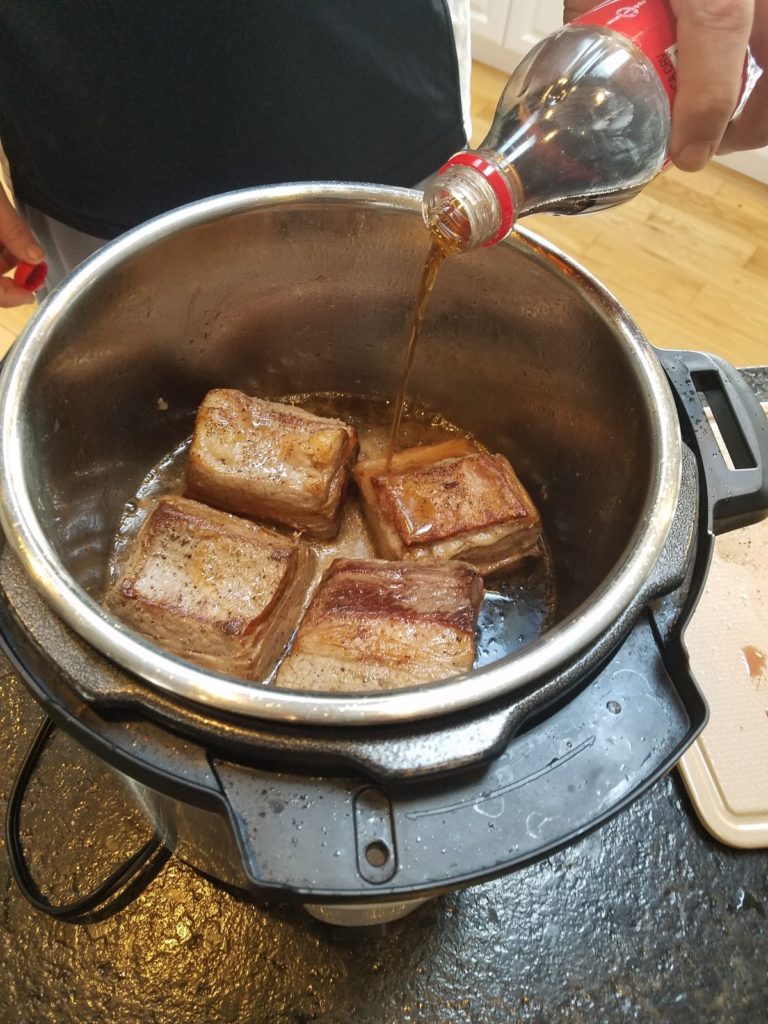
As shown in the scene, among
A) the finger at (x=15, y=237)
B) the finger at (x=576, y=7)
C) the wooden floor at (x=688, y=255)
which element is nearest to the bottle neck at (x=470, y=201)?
the finger at (x=576, y=7)

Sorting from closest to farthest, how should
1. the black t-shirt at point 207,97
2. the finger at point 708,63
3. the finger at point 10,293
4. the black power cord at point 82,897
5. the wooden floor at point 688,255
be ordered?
the finger at point 708,63 < the black power cord at point 82,897 < the black t-shirt at point 207,97 < the finger at point 10,293 < the wooden floor at point 688,255

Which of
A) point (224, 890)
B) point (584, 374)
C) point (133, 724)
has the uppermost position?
point (584, 374)

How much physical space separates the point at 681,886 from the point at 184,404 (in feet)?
3.24

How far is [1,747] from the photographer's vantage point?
1019 millimetres

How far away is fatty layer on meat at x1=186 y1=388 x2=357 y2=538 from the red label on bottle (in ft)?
1.98

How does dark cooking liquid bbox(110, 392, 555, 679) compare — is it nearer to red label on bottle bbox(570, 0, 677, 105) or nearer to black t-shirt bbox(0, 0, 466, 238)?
black t-shirt bbox(0, 0, 466, 238)

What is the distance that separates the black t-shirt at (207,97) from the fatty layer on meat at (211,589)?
0.53 m

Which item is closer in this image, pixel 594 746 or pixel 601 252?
pixel 594 746

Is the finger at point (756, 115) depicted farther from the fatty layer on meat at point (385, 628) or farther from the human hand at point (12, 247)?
the human hand at point (12, 247)

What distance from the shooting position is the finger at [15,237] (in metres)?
1.08

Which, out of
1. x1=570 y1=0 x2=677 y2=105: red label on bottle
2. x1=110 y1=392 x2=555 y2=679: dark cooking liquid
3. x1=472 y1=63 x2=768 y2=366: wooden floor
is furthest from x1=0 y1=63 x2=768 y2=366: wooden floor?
x1=570 y1=0 x2=677 y2=105: red label on bottle

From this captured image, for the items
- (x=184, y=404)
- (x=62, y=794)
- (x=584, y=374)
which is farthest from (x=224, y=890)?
(x=584, y=374)

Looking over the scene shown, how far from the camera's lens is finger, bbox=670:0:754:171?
31.2 inches

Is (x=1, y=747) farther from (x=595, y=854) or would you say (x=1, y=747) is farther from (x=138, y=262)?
(x=595, y=854)
